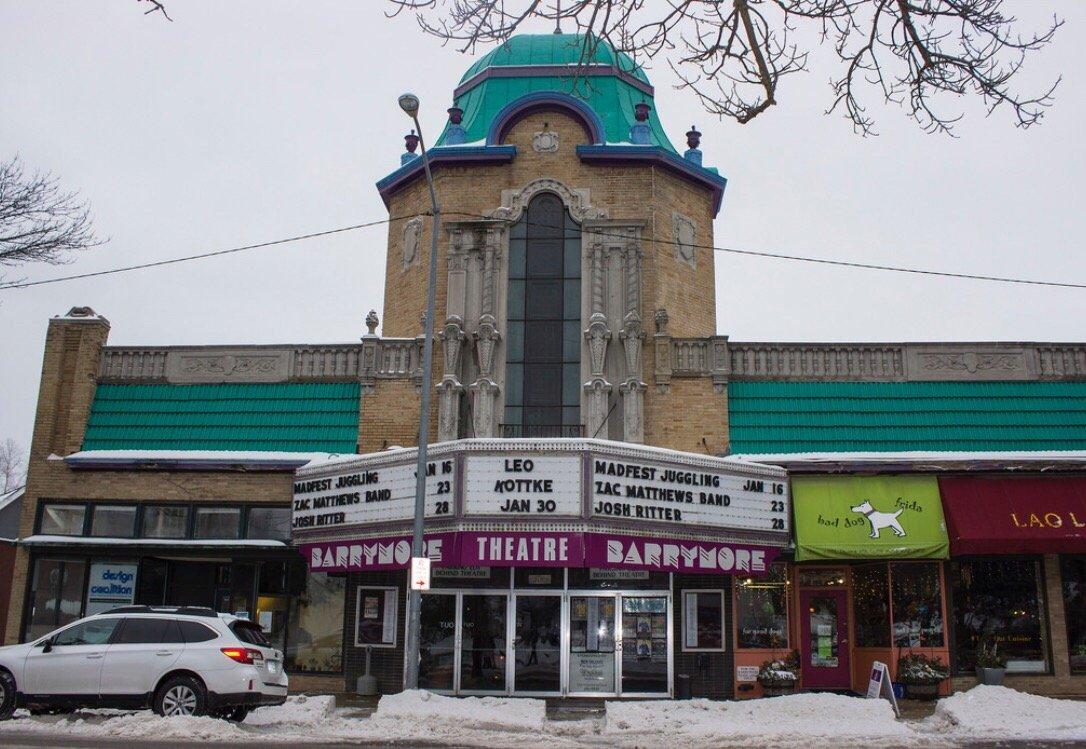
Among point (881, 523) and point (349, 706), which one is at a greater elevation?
point (881, 523)

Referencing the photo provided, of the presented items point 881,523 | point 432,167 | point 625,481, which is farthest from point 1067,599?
point 432,167

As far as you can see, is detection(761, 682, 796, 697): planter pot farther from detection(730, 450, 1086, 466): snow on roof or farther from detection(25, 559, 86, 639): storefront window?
detection(25, 559, 86, 639): storefront window

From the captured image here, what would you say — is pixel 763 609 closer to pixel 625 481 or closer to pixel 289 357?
pixel 625 481

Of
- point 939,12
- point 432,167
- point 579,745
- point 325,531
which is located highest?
point 432,167

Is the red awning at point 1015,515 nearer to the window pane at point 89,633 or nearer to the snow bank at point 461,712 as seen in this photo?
the snow bank at point 461,712

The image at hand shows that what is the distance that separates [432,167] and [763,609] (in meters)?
12.7

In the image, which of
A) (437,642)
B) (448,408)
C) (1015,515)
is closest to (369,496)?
(448,408)

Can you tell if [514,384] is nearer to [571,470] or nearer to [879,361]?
[571,470]

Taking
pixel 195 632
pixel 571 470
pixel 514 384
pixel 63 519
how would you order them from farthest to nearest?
pixel 514 384, pixel 63 519, pixel 571 470, pixel 195 632

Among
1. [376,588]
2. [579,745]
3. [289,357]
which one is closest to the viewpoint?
[579,745]

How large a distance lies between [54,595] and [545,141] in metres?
15.2

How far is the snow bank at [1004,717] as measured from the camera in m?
15.7

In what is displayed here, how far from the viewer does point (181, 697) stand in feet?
51.1

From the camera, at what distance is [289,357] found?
24328mm
